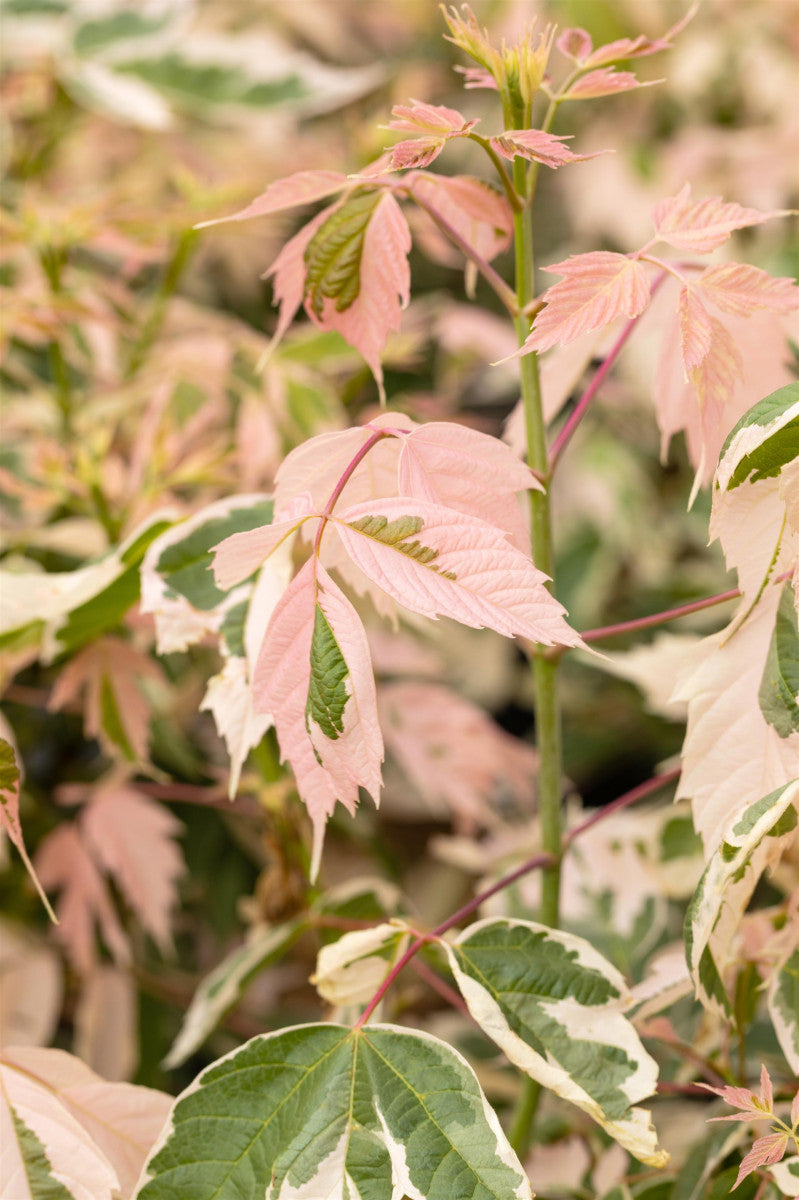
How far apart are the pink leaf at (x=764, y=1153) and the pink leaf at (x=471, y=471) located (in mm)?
228

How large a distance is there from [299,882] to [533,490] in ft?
1.14

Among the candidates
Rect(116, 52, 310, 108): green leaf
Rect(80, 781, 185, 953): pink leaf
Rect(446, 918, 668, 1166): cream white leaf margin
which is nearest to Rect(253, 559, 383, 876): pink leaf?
Rect(446, 918, 668, 1166): cream white leaf margin

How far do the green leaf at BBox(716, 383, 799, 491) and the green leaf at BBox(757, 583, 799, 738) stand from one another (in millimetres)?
58

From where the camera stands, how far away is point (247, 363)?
0.87 m

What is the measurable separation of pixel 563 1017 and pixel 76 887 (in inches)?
18.2

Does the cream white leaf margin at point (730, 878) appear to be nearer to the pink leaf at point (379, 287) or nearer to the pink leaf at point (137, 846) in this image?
the pink leaf at point (379, 287)

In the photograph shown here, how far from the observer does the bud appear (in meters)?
0.39

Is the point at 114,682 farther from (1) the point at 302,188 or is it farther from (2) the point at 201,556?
(1) the point at 302,188

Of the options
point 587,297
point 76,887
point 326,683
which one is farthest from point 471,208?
point 76,887

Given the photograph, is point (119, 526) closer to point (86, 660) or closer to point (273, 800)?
point (86, 660)

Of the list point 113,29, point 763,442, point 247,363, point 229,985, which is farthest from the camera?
point 113,29

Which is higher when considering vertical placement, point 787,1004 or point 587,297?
point 587,297

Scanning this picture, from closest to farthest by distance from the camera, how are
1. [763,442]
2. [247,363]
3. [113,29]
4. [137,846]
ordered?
[763,442] < [137,846] < [247,363] < [113,29]

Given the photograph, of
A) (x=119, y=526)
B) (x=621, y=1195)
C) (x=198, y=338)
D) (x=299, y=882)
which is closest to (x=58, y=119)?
(x=198, y=338)
